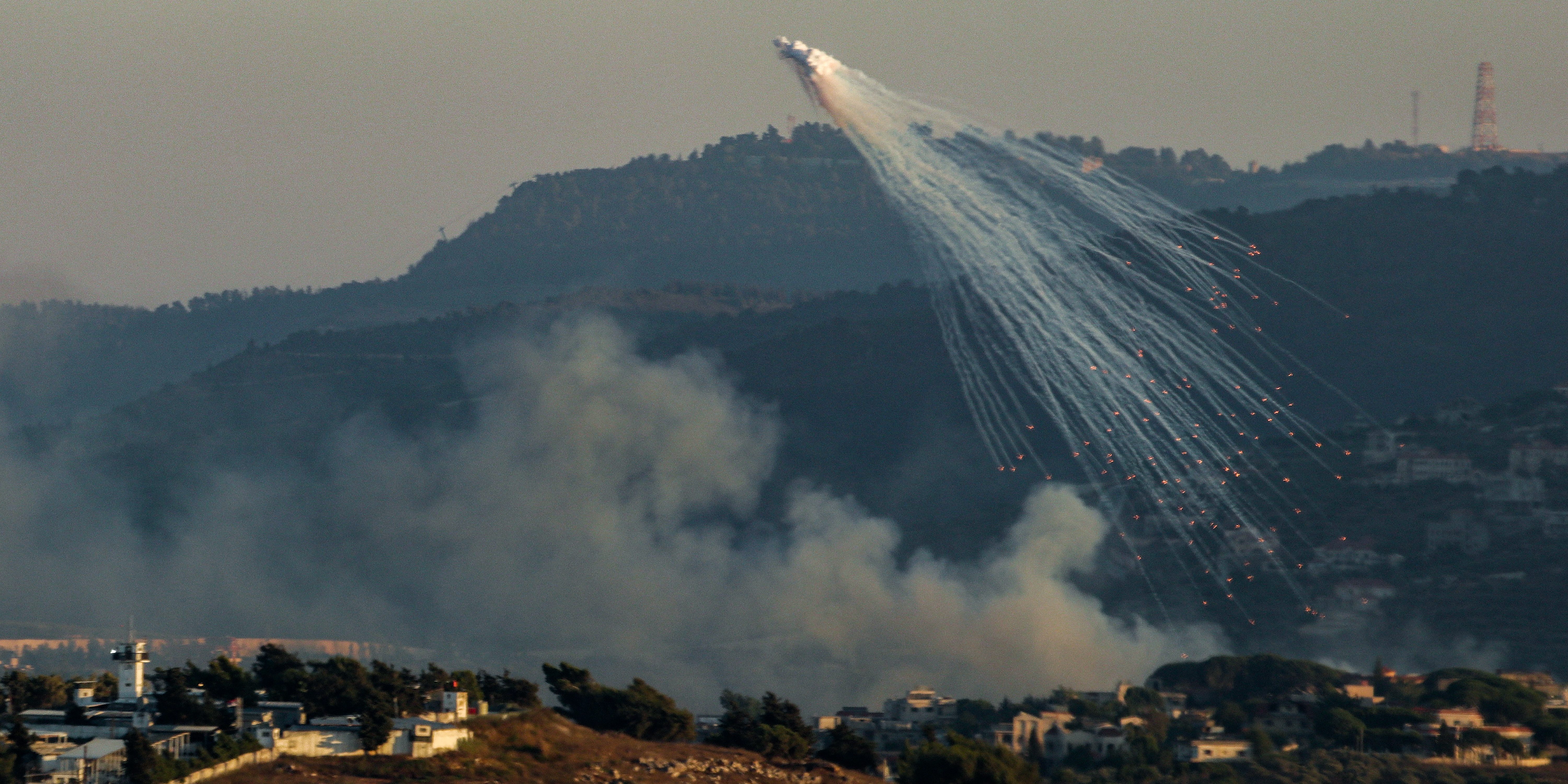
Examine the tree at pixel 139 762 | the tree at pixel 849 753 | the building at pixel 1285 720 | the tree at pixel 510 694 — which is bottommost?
the tree at pixel 139 762

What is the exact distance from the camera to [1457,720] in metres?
145

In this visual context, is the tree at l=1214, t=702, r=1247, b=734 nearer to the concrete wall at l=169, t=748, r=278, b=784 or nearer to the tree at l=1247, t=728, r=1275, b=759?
the tree at l=1247, t=728, r=1275, b=759

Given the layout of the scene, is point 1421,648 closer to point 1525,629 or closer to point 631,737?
point 1525,629

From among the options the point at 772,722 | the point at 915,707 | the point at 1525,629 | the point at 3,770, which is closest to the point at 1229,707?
the point at 915,707

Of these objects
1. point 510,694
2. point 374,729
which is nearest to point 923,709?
point 510,694

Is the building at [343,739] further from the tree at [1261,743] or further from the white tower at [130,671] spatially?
the tree at [1261,743]

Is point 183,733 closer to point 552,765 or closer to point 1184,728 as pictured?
point 552,765

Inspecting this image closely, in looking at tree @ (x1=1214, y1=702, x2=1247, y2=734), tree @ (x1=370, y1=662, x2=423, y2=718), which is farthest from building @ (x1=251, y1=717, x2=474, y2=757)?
tree @ (x1=1214, y1=702, x2=1247, y2=734)

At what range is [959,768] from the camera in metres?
114

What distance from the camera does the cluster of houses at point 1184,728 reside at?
140875 mm

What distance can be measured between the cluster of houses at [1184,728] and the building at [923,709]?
131 mm

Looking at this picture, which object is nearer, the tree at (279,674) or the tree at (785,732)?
the tree at (279,674)

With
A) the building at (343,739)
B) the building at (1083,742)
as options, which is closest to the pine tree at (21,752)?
the building at (343,739)

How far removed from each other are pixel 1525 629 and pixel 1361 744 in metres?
62.8
